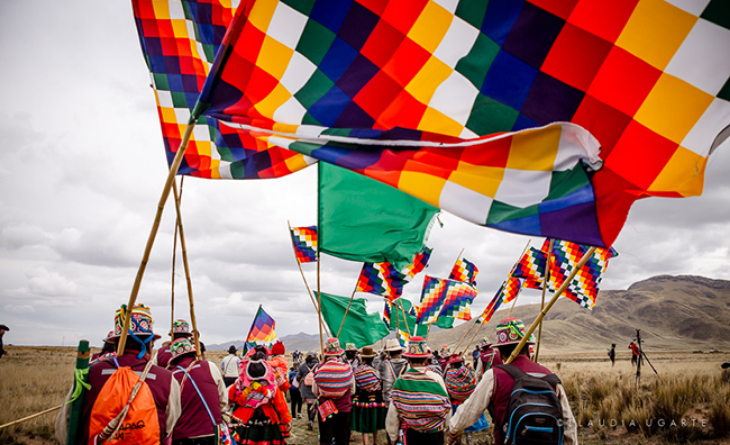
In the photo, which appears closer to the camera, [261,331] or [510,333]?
[510,333]

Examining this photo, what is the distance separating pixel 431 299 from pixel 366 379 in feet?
16.1

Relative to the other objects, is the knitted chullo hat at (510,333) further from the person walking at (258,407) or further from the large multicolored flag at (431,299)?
the large multicolored flag at (431,299)

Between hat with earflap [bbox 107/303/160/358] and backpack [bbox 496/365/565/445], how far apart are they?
3.35 metres

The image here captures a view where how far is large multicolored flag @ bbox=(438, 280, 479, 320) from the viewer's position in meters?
13.5

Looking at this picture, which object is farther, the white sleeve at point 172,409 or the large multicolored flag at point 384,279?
the large multicolored flag at point 384,279

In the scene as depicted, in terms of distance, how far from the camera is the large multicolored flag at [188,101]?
14.5 feet

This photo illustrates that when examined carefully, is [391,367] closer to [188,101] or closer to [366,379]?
[366,379]

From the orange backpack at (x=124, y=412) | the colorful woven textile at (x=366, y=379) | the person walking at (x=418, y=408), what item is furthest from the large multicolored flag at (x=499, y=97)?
the colorful woven textile at (x=366, y=379)

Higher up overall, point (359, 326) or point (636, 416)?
point (359, 326)

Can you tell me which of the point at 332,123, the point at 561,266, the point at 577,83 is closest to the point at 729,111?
the point at 577,83

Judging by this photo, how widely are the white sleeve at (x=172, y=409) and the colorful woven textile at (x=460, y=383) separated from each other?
5971 millimetres

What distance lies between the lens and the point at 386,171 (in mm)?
3141

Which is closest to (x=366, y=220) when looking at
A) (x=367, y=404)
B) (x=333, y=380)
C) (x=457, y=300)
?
(x=333, y=380)

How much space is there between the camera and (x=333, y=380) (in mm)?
7926
